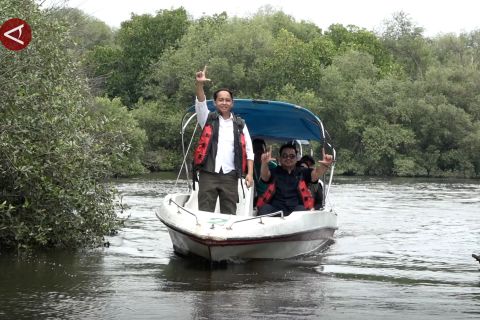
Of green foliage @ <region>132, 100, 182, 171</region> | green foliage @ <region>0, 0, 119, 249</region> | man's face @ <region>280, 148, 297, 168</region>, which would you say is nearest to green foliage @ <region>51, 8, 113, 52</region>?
green foliage @ <region>0, 0, 119, 249</region>

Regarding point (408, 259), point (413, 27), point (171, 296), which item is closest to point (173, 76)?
point (413, 27)

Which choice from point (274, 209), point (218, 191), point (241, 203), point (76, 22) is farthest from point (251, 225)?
point (76, 22)

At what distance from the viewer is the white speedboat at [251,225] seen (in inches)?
418

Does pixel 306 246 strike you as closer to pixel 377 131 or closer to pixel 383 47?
pixel 377 131

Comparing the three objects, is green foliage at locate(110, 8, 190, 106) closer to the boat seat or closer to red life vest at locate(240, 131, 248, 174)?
the boat seat

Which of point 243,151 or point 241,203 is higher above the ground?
point 243,151

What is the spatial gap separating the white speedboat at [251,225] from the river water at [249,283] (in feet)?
0.68

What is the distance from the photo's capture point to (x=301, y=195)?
12586 mm

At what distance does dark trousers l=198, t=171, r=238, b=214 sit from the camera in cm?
1123

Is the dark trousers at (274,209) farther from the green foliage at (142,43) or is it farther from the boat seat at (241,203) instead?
the green foliage at (142,43)

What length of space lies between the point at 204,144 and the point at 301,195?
209 centimetres

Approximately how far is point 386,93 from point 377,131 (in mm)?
3219

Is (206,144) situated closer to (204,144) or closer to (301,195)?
(204,144)

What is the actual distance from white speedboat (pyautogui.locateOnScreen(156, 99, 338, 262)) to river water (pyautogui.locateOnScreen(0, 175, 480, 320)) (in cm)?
21
